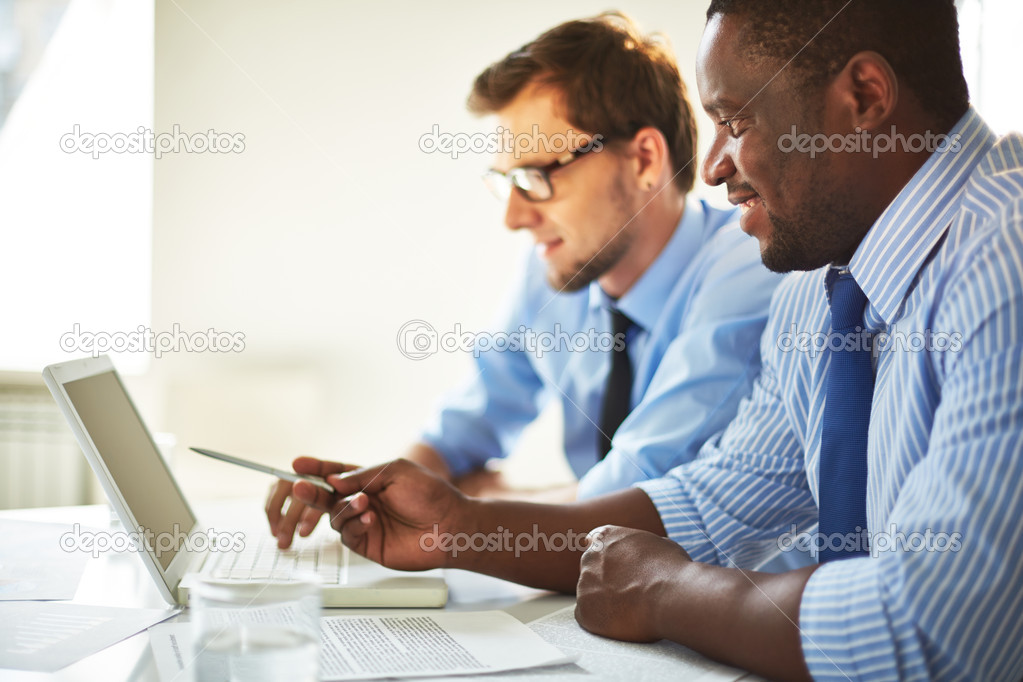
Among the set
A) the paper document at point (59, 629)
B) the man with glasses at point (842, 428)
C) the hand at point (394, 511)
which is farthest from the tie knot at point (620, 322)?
the paper document at point (59, 629)

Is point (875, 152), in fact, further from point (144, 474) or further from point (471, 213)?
point (471, 213)

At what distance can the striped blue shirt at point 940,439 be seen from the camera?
698 millimetres

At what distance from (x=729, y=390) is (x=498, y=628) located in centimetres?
62

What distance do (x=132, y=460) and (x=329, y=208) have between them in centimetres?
254

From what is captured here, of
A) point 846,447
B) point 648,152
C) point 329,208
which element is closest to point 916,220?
point 846,447

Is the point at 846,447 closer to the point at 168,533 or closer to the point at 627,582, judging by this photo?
the point at 627,582

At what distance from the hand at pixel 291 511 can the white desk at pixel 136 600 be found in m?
0.17

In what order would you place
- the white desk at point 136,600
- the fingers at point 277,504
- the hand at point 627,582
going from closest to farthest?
1. the white desk at point 136,600
2. the hand at point 627,582
3. the fingers at point 277,504

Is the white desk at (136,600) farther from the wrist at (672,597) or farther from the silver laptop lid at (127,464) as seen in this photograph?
the wrist at (672,597)

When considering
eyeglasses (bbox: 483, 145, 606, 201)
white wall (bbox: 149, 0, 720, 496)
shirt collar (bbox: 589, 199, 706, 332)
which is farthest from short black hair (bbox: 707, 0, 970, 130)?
white wall (bbox: 149, 0, 720, 496)

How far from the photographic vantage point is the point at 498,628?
2.93 ft

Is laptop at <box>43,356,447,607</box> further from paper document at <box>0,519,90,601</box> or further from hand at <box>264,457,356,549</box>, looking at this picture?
paper document at <box>0,519,90,601</box>

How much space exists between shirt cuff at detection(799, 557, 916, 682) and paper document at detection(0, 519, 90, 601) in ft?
2.48

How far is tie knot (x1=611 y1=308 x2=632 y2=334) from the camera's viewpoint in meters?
1.74
